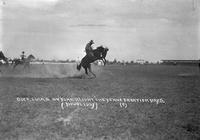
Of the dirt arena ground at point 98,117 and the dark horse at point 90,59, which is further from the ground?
the dark horse at point 90,59

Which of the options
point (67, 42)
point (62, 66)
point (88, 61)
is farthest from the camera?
point (62, 66)

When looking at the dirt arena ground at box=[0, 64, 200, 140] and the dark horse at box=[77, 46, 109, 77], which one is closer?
the dirt arena ground at box=[0, 64, 200, 140]

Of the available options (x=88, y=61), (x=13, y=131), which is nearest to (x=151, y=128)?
(x=13, y=131)

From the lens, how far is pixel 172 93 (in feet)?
42.7

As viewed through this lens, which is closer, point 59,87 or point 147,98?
point 147,98

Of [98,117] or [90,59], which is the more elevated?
[90,59]

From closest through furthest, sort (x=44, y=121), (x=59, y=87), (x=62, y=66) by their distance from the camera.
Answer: (x=44, y=121) → (x=59, y=87) → (x=62, y=66)

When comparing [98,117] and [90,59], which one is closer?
[98,117]

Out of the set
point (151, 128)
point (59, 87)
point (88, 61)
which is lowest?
point (151, 128)

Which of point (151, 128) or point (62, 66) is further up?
point (62, 66)

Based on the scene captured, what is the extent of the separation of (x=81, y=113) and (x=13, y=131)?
225cm

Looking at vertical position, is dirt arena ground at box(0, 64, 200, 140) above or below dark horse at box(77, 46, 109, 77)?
below

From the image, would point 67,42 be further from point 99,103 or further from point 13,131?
point 13,131

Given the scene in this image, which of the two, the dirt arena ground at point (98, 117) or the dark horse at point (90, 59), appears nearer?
the dirt arena ground at point (98, 117)
